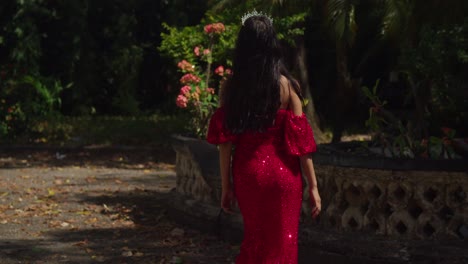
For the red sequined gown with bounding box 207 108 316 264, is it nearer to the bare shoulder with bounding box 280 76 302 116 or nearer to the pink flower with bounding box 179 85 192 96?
the bare shoulder with bounding box 280 76 302 116

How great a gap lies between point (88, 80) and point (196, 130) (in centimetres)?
1336

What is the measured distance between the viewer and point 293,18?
1391 centimetres

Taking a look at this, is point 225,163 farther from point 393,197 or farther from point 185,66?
point 185,66

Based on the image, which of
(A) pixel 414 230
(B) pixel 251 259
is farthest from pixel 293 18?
(B) pixel 251 259

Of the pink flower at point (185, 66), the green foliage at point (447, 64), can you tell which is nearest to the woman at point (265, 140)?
the green foliage at point (447, 64)

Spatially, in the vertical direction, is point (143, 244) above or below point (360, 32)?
below

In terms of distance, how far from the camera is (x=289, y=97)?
18.5 ft

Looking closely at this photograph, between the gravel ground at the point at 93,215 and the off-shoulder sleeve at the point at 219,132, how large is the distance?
2.29 metres

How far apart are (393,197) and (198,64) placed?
19.5ft

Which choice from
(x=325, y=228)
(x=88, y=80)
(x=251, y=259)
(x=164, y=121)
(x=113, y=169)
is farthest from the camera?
(x=88, y=80)

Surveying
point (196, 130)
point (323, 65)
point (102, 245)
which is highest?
point (323, 65)

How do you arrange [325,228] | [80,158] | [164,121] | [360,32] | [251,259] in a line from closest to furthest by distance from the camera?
1. [251,259]
2. [325,228]
3. [80,158]
4. [360,32]
5. [164,121]

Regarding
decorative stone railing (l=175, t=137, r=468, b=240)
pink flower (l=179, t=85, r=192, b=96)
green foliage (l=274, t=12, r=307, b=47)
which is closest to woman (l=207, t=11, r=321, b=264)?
decorative stone railing (l=175, t=137, r=468, b=240)

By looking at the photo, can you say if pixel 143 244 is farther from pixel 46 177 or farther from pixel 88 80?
pixel 88 80
